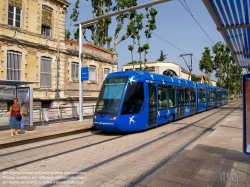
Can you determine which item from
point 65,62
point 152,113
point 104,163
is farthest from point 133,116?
point 65,62

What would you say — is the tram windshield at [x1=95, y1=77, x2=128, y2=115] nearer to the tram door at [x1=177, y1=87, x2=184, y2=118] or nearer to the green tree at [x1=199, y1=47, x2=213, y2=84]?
the tram door at [x1=177, y1=87, x2=184, y2=118]

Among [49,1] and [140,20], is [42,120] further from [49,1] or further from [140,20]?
[140,20]

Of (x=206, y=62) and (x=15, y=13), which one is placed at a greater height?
(x=206, y=62)

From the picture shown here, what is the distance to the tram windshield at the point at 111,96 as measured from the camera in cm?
1035

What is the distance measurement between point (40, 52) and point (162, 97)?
11554 mm

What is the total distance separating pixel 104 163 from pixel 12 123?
5522 millimetres

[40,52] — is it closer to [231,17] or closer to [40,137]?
[40,137]

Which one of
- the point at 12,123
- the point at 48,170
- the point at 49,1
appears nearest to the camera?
the point at 48,170

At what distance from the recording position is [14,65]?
56.7ft

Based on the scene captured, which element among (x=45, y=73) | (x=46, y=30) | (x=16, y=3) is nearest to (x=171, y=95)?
(x=45, y=73)

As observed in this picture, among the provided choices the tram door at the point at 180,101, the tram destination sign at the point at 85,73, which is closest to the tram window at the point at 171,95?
the tram door at the point at 180,101

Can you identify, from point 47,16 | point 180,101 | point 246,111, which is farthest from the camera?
point 47,16

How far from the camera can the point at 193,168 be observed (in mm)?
5801

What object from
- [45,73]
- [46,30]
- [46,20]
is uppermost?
[46,20]
